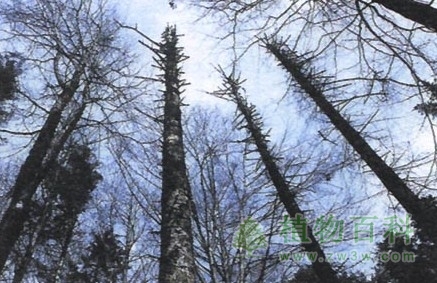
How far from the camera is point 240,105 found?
468 inches

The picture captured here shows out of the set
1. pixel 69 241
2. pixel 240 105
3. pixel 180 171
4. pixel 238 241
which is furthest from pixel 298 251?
pixel 69 241

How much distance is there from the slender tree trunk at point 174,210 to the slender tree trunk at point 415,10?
264 centimetres

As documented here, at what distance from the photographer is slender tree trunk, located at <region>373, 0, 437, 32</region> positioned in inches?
151

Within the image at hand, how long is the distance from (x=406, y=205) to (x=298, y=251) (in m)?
2.06

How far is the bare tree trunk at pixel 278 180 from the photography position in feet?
26.1

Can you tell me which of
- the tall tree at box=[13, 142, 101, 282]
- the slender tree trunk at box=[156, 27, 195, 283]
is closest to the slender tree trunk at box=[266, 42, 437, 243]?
the slender tree trunk at box=[156, 27, 195, 283]

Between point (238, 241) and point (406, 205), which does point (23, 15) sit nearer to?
point (238, 241)

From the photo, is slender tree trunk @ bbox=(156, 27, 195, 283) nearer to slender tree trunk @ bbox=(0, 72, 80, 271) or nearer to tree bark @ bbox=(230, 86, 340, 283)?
slender tree trunk @ bbox=(0, 72, 80, 271)

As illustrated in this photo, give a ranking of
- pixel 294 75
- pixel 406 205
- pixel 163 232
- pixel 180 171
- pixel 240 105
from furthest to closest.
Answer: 1. pixel 240 105
2. pixel 294 75
3. pixel 406 205
4. pixel 180 171
5. pixel 163 232

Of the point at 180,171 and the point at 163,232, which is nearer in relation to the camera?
the point at 163,232

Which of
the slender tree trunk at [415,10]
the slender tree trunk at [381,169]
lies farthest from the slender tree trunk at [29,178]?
the slender tree trunk at [415,10]

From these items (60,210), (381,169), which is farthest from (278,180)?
(60,210)

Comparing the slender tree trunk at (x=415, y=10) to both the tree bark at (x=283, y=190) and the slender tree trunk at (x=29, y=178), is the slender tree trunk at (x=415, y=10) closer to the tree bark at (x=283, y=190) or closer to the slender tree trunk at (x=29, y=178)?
the tree bark at (x=283, y=190)

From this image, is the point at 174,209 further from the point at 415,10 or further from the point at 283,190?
the point at 283,190
